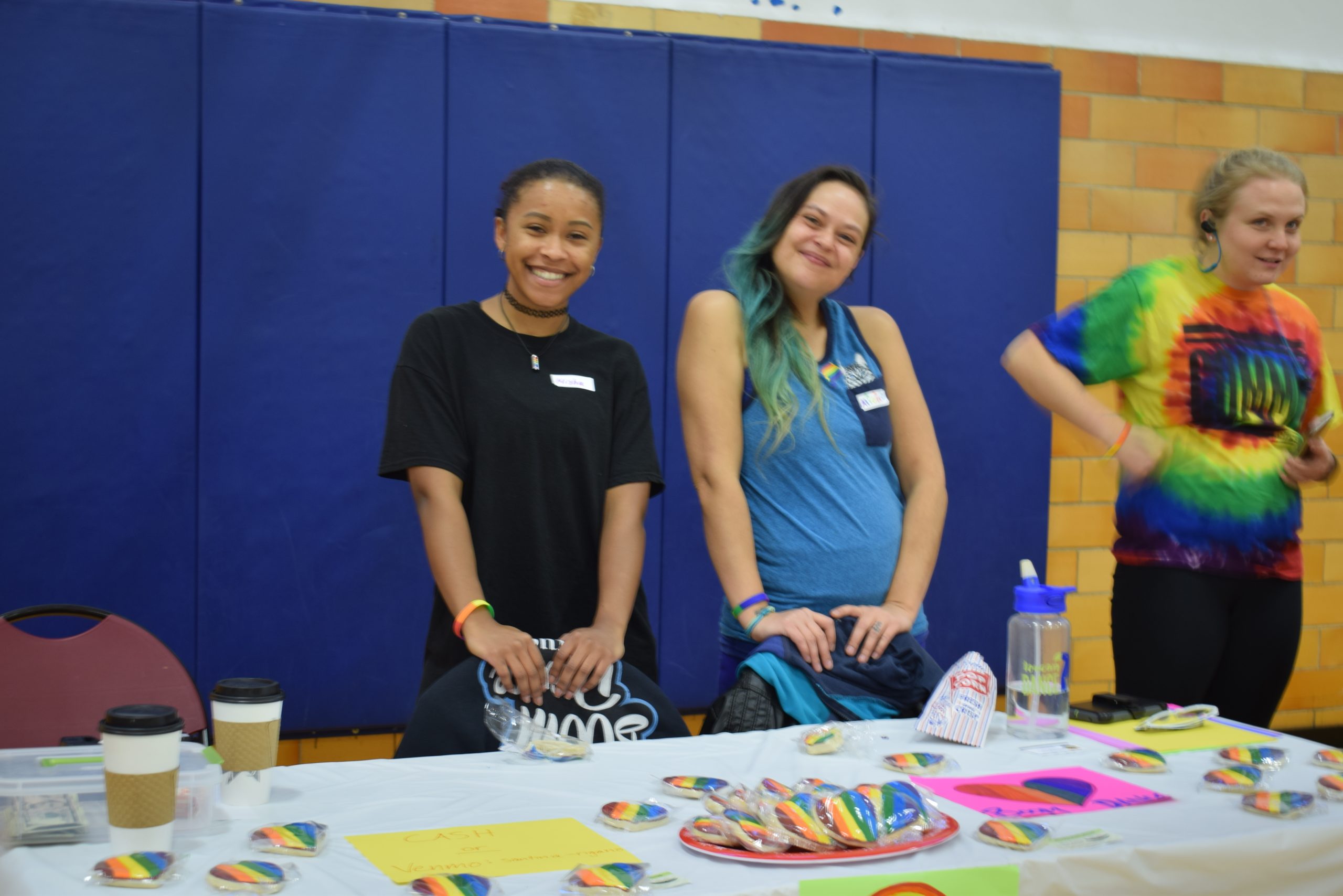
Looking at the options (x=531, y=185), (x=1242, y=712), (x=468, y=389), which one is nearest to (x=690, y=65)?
(x=531, y=185)

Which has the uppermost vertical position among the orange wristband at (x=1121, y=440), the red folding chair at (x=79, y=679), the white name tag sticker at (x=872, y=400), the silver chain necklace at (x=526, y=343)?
the silver chain necklace at (x=526, y=343)

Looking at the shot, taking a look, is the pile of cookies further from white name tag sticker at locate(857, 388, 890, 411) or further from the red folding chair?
the red folding chair

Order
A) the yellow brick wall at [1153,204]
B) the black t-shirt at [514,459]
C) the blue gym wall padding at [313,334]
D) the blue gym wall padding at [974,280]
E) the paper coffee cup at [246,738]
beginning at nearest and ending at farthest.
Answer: the paper coffee cup at [246,738]
the black t-shirt at [514,459]
the blue gym wall padding at [313,334]
the blue gym wall padding at [974,280]
the yellow brick wall at [1153,204]

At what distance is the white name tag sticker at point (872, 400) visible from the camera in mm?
1879

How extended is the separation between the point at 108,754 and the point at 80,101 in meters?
2.28

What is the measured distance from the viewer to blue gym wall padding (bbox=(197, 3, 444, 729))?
111 inches

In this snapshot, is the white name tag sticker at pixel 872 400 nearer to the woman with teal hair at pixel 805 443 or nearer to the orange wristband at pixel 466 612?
the woman with teal hair at pixel 805 443

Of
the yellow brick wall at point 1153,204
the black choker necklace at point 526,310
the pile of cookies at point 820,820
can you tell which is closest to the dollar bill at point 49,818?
the pile of cookies at point 820,820

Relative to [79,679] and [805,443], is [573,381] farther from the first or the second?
[79,679]

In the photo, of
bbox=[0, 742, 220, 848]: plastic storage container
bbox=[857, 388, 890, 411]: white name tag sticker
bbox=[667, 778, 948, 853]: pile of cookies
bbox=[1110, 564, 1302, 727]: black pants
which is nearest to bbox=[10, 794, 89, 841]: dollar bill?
bbox=[0, 742, 220, 848]: plastic storage container

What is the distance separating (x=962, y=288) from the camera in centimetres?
334

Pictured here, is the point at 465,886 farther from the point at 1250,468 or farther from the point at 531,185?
the point at 1250,468

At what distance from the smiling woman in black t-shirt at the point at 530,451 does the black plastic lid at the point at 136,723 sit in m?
0.77

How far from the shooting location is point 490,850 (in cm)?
101
